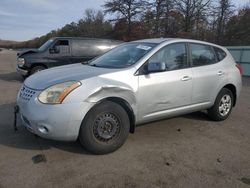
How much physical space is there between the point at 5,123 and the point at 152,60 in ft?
10.0

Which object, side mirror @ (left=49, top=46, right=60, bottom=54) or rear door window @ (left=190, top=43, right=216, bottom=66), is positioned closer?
rear door window @ (left=190, top=43, right=216, bottom=66)

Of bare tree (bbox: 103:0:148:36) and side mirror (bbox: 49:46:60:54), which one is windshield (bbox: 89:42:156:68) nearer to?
side mirror (bbox: 49:46:60:54)

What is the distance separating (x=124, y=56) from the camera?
5121 mm

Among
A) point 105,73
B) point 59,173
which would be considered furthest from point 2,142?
point 105,73

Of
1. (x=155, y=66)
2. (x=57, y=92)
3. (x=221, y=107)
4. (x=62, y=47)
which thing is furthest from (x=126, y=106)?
(x=62, y=47)

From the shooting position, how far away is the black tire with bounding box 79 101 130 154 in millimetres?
4133

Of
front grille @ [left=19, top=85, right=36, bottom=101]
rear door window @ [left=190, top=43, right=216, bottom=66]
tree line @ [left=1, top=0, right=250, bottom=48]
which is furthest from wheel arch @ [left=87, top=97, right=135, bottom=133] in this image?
tree line @ [left=1, top=0, right=250, bottom=48]

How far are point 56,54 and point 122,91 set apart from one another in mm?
8382

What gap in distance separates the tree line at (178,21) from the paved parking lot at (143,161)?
2852cm

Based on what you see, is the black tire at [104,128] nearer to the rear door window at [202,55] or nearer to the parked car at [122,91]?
the parked car at [122,91]

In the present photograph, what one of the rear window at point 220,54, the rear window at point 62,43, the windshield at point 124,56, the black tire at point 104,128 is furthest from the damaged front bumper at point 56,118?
the rear window at point 62,43

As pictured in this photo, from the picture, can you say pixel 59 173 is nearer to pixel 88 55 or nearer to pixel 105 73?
pixel 105 73

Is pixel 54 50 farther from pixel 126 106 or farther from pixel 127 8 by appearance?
pixel 127 8

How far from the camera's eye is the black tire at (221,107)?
5994 mm
